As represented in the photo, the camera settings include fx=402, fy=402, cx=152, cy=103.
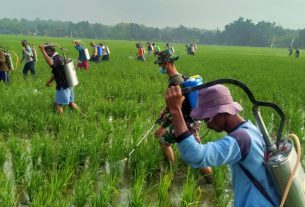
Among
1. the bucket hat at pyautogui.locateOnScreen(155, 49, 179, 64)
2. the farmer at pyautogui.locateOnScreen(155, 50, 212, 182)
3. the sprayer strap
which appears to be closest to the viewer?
the sprayer strap

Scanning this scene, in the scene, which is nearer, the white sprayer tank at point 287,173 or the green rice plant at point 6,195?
the white sprayer tank at point 287,173

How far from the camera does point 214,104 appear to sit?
2162mm

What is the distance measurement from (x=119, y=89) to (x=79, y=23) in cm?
12474

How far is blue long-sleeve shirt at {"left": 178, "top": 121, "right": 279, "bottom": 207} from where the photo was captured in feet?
6.51

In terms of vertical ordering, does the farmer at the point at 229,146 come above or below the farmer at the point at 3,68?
above

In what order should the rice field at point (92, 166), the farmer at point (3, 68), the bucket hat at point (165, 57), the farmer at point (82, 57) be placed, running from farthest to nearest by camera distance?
the farmer at point (82, 57)
the farmer at point (3, 68)
the bucket hat at point (165, 57)
the rice field at point (92, 166)

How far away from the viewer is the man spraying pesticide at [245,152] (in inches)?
77.4

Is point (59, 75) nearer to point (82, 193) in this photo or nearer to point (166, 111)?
point (166, 111)

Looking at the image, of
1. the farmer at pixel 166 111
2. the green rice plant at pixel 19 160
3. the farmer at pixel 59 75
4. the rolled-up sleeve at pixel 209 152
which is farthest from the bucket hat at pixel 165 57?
the farmer at pixel 59 75

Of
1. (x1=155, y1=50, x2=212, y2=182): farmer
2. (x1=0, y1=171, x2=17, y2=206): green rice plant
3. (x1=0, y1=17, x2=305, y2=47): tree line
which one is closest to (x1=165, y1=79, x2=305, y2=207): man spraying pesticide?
(x1=155, y1=50, x2=212, y2=182): farmer

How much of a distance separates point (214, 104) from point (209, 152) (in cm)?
30

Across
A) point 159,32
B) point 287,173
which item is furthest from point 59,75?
point 159,32

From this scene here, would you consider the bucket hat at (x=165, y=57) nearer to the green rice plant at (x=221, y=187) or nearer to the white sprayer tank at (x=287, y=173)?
the green rice plant at (x=221, y=187)

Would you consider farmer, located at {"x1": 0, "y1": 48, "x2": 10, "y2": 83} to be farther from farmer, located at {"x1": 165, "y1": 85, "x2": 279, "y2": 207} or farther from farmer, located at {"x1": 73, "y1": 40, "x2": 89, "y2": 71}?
farmer, located at {"x1": 165, "y1": 85, "x2": 279, "y2": 207}
